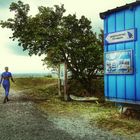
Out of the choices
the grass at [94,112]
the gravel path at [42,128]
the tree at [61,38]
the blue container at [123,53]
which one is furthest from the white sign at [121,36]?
the tree at [61,38]

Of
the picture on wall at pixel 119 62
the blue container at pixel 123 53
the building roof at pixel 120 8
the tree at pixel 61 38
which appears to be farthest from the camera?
the tree at pixel 61 38

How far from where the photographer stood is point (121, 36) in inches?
607

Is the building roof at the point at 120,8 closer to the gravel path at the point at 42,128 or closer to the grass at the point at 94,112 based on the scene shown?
the grass at the point at 94,112

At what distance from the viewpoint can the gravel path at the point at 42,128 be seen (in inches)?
492

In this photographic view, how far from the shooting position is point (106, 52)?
639 inches

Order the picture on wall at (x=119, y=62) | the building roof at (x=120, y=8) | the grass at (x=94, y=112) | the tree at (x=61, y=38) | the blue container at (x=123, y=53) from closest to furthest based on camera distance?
1. the grass at (x=94, y=112)
2. the building roof at (x=120, y=8)
3. the blue container at (x=123, y=53)
4. the picture on wall at (x=119, y=62)
5. the tree at (x=61, y=38)

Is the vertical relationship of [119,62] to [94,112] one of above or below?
above

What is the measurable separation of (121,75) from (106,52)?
112 cm

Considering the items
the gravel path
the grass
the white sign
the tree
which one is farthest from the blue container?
the tree

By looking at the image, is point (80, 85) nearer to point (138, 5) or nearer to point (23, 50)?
point (23, 50)

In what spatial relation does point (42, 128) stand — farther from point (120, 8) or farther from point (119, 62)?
point (120, 8)

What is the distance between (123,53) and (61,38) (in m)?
9.61

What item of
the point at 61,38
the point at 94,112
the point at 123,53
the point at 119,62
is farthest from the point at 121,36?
the point at 61,38

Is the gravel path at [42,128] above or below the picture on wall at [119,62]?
below
